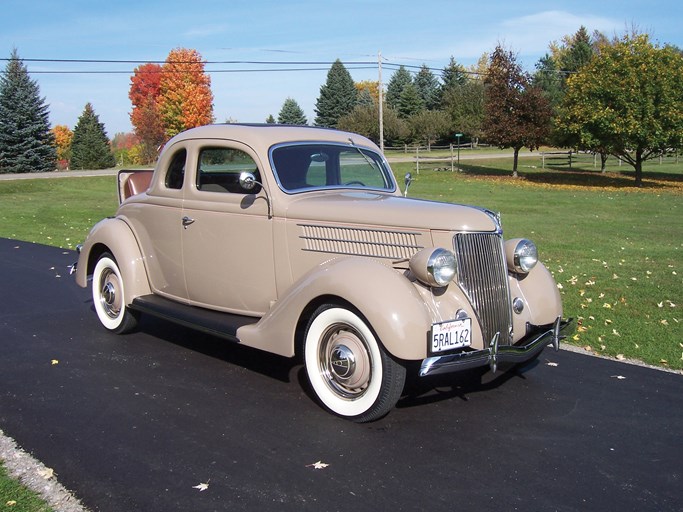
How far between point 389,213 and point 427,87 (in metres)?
76.5

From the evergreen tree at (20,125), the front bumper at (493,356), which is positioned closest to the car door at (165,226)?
the front bumper at (493,356)

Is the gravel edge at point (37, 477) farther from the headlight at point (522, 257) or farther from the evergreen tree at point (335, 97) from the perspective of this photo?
the evergreen tree at point (335, 97)

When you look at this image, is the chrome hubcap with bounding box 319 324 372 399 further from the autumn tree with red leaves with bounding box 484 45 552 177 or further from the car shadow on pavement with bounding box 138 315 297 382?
the autumn tree with red leaves with bounding box 484 45 552 177

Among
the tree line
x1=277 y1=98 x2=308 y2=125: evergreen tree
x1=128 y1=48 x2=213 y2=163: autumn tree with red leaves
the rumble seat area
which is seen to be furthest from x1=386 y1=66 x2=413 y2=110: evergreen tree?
the rumble seat area

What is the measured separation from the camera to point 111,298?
649 centimetres

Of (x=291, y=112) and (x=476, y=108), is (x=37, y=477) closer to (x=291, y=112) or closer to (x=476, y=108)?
(x=476, y=108)

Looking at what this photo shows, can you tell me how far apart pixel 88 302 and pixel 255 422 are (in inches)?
166

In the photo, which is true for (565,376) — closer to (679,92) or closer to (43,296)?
(43,296)

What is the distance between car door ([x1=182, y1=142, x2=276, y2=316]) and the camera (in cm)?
516

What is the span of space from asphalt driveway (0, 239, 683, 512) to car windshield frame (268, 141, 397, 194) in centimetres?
150

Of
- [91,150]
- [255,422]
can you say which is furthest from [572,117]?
[91,150]

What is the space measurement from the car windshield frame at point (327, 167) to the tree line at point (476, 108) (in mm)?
10088

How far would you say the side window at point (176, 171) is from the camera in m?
5.91

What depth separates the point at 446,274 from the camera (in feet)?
13.8
